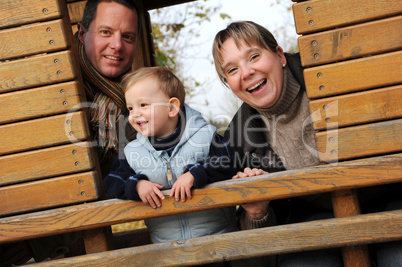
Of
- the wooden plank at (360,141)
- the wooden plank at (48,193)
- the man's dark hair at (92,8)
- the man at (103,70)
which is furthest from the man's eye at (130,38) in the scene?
the wooden plank at (360,141)

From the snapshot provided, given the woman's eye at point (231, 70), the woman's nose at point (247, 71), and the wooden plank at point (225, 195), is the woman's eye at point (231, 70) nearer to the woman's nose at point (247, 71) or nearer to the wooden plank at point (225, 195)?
the woman's nose at point (247, 71)

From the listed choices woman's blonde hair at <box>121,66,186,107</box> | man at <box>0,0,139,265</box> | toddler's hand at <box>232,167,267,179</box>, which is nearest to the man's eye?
man at <box>0,0,139,265</box>

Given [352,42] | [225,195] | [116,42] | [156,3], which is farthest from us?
[156,3]

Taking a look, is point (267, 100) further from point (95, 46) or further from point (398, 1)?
point (95, 46)

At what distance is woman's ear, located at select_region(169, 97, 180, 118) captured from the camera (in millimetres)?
2922

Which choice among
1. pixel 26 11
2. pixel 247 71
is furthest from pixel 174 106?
pixel 26 11

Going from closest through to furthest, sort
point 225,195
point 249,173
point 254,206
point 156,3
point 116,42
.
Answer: point 225,195 → point 249,173 → point 254,206 → point 116,42 → point 156,3

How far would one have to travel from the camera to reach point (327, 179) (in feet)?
8.12

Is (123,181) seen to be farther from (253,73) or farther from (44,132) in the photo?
(253,73)

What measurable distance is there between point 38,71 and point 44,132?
0.38 m

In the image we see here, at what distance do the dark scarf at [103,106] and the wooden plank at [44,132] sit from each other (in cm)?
51

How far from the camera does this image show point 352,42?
2459 mm

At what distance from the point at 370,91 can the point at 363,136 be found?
0.25 metres

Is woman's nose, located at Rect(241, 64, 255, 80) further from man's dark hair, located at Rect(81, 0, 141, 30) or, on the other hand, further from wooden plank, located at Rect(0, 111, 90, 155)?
man's dark hair, located at Rect(81, 0, 141, 30)
